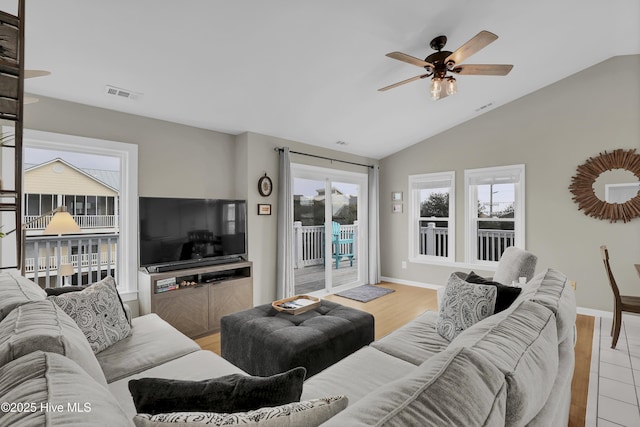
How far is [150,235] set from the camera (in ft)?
10.7

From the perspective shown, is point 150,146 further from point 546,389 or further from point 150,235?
point 546,389

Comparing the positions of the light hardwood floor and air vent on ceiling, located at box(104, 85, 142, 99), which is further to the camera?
air vent on ceiling, located at box(104, 85, 142, 99)

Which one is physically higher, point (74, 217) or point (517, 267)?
point (74, 217)

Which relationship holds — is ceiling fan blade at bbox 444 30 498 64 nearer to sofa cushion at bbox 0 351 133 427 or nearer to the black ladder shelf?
the black ladder shelf

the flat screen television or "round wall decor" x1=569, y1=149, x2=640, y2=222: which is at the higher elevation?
"round wall decor" x1=569, y1=149, x2=640, y2=222

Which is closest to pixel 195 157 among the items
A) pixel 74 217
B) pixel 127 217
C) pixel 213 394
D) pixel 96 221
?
pixel 127 217

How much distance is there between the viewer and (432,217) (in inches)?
215

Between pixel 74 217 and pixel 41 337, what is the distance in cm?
270

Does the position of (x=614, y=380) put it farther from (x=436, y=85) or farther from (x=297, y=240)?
(x=297, y=240)

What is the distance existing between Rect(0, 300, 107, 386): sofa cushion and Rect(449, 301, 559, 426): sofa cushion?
136 centimetres

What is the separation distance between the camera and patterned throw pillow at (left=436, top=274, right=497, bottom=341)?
1995 millimetres

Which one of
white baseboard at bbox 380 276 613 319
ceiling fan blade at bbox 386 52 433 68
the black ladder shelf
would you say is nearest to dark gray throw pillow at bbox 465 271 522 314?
white baseboard at bbox 380 276 613 319

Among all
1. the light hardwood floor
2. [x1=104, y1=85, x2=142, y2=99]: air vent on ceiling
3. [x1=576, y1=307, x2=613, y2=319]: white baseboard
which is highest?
[x1=104, y1=85, x2=142, y2=99]: air vent on ceiling

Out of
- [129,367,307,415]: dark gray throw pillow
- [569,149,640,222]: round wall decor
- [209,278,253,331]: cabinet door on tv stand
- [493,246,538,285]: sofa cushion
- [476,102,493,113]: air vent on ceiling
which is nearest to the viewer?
[129,367,307,415]: dark gray throw pillow
